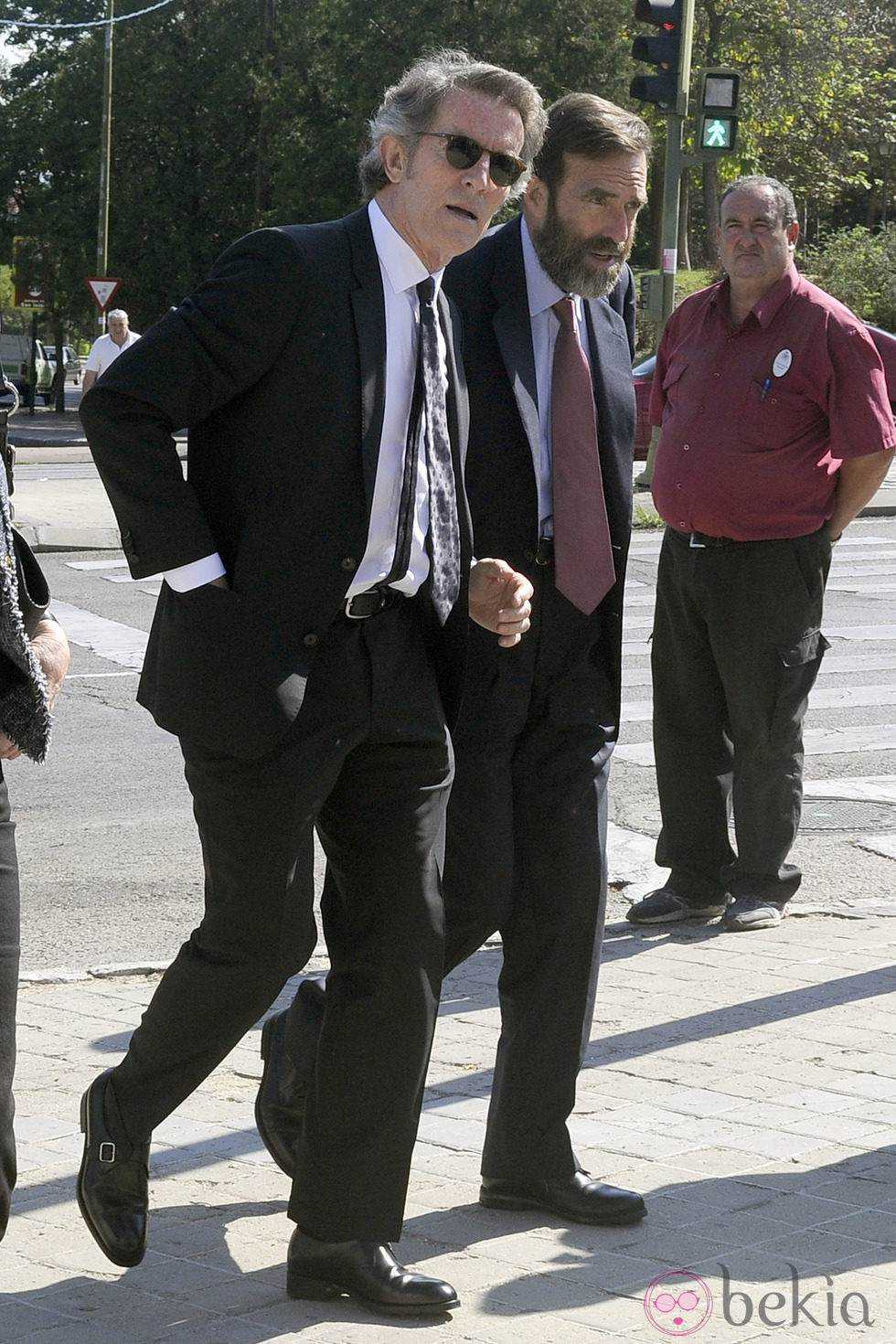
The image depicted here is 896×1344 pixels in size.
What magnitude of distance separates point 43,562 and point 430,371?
1304 cm

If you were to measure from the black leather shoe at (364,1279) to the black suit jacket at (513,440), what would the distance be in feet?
3.81

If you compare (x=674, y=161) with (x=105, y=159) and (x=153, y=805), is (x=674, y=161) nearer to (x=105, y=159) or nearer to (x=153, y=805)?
(x=153, y=805)

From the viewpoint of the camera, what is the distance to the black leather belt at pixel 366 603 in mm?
3373

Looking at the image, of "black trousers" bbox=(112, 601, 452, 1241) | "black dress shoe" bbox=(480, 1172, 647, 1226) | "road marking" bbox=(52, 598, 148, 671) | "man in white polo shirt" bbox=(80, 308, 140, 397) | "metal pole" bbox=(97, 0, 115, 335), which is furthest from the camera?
"metal pole" bbox=(97, 0, 115, 335)

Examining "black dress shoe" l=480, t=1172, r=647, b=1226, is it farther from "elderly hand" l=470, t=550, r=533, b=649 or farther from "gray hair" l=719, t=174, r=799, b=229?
"gray hair" l=719, t=174, r=799, b=229

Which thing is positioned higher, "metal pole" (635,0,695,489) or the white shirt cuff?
"metal pole" (635,0,695,489)

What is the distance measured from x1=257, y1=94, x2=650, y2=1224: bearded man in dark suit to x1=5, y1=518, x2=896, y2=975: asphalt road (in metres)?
2.03

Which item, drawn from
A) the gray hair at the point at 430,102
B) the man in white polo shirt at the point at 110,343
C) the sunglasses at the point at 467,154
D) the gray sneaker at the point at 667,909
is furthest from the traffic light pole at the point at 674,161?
the sunglasses at the point at 467,154

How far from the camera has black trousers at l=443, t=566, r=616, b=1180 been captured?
12.6 feet

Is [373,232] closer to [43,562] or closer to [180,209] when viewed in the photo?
[43,562]

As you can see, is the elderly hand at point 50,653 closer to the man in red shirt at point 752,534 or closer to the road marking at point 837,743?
the man in red shirt at point 752,534

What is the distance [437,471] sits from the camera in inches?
136

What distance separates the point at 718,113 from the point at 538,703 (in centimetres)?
1448

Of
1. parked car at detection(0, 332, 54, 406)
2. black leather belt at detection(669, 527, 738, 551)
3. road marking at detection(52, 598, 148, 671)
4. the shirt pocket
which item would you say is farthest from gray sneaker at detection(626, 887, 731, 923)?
parked car at detection(0, 332, 54, 406)
